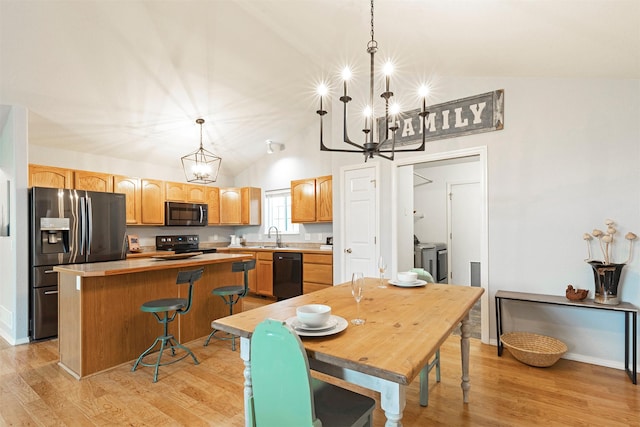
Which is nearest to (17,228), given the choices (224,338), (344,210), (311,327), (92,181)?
(92,181)

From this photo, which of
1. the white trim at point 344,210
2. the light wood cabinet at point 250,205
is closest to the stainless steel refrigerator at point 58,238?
the light wood cabinet at point 250,205

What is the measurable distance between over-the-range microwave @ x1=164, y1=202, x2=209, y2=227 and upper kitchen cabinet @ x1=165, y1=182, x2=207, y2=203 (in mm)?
161

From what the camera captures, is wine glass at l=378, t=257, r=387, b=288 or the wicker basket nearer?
wine glass at l=378, t=257, r=387, b=288

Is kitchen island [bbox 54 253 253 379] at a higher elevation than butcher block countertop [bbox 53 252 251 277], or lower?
lower

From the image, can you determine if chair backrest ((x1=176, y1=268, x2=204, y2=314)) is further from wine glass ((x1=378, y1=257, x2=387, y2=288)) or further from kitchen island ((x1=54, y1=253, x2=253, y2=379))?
wine glass ((x1=378, y1=257, x2=387, y2=288))

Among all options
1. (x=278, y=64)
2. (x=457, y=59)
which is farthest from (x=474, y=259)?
(x=278, y=64)

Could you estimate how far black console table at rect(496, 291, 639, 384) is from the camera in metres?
2.44

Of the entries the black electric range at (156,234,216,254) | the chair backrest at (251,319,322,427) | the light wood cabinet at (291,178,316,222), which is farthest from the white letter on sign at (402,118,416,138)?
the black electric range at (156,234,216,254)

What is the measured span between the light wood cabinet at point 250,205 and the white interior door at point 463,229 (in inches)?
146

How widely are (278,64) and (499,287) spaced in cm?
357

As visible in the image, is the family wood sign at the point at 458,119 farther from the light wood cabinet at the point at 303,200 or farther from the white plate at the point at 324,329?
the white plate at the point at 324,329

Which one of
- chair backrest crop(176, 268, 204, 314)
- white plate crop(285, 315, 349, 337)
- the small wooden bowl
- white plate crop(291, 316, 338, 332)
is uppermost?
white plate crop(291, 316, 338, 332)

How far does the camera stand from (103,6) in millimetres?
2781

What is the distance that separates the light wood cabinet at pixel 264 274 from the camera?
5.40 m
